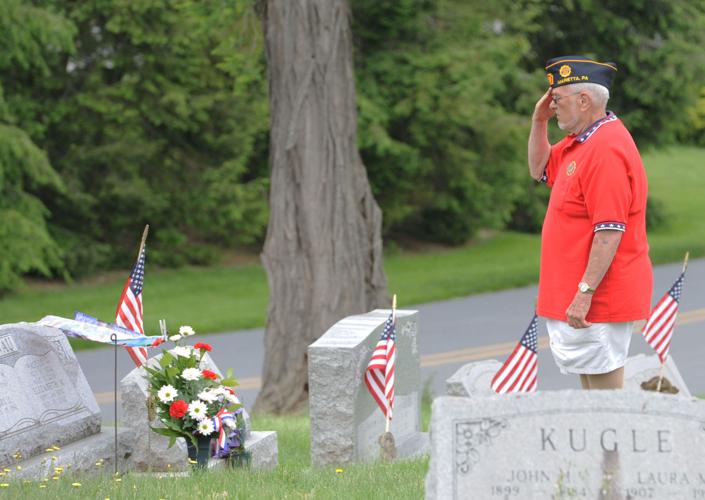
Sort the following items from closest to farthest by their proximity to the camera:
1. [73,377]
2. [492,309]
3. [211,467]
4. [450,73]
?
[211,467]
[73,377]
[492,309]
[450,73]

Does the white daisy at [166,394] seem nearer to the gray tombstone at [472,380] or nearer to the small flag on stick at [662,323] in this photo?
the gray tombstone at [472,380]

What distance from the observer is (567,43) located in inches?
1169

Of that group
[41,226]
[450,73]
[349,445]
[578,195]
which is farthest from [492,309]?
[578,195]

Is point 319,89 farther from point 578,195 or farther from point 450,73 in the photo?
point 450,73

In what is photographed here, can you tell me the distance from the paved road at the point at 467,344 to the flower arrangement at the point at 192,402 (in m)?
5.53

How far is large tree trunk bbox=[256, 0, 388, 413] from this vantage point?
12.3 meters

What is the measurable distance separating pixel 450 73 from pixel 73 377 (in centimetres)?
1740

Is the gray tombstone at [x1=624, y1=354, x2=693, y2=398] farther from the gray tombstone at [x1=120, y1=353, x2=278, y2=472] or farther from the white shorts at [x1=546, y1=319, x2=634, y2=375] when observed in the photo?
the white shorts at [x1=546, y1=319, x2=634, y2=375]

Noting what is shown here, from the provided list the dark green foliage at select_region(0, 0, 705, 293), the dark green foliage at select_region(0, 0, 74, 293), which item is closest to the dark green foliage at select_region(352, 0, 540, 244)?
the dark green foliage at select_region(0, 0, 705, 293)

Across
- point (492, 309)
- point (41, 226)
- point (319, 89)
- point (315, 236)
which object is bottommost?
point (492, 309)

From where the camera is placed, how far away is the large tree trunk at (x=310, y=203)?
1234 centimetres

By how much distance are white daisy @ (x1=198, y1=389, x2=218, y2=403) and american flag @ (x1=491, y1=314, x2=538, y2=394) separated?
1.73 m

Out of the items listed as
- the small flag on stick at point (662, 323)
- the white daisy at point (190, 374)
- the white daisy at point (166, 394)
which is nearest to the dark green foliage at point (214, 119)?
Answer: the small flag on stick at point (662, 323)

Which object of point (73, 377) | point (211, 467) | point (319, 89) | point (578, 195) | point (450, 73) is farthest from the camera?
point (450, 73)
